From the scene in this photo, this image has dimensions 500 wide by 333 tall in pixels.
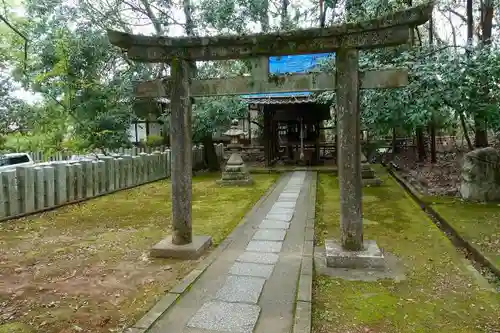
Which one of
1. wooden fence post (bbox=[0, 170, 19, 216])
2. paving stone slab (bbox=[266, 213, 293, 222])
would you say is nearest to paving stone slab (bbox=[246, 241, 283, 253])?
paving stone slab (bbox=[266, 213, 293, 222])

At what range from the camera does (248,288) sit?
14.5 ft

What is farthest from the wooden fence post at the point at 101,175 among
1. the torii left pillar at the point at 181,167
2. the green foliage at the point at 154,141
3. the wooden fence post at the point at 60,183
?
the green foliage at the point at 154,141

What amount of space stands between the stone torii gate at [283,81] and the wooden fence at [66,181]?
97.5 inches

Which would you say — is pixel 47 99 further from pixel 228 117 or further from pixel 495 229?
pixel 495 229

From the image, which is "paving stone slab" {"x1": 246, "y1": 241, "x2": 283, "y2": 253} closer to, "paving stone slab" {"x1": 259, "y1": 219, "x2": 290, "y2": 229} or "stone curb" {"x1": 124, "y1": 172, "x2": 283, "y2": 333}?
"stone curb" {"x1": 124, "y1": 172, "x2": 283, "y2": 333}

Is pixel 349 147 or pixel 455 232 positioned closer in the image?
pixel 349 147

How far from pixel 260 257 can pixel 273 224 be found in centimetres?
200

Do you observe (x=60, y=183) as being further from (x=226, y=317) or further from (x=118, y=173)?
(x=226, y=317)

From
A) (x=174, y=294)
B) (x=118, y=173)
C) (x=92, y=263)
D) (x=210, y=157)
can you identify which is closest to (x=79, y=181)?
(x=118, y=173)

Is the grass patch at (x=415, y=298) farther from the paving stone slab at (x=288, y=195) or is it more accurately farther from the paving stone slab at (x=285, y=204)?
the paving stone slab at (x=288, y=195)

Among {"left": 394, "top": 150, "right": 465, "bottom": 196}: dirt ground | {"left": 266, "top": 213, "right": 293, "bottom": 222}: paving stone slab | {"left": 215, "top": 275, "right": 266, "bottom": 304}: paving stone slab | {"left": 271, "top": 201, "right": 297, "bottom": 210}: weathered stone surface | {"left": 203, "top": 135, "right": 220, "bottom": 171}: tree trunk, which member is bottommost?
{"left": 215, "top": 275, "right": 266, "bottom": 304}: paving stone slab

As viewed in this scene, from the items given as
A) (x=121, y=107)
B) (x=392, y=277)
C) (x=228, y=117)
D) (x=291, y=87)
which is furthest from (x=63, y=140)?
(x=392, y=277)

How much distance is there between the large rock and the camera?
28.9 ft

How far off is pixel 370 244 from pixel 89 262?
4.13 metres
